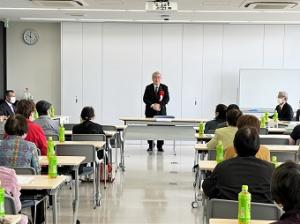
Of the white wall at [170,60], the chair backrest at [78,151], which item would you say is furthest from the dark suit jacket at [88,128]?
the white wall at [170,60]

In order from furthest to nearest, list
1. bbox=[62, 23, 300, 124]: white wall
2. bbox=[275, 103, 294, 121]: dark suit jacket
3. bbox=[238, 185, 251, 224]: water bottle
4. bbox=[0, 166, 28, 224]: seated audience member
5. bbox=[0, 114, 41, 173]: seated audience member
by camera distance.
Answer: bbox=[62, 23, 300, 124]: white wall → bbox=[275, 103, 294, 121]: dark suit jacket → bbox=[0, 114, 41, 173]: seated audience member → bbox=[0, 166, 28, 224]: seated audience member → bbox=[238, 185, 251, 224]: water bottle

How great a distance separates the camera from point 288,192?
208cm

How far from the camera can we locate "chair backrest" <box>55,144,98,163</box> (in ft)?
18.9

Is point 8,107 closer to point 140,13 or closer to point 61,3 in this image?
point 61,3

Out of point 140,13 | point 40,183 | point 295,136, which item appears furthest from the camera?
point 140,13

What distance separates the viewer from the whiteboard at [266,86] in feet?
40.0

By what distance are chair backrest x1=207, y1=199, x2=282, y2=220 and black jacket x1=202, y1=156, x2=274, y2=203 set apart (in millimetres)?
299

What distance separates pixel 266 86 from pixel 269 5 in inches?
135

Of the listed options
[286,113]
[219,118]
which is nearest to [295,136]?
[219,118]

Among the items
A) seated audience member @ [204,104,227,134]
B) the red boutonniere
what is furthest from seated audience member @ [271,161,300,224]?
the red boutonniere

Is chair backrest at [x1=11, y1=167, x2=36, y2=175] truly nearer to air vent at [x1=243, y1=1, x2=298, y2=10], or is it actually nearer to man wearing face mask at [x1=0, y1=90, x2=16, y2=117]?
man wearing face mask at [x1=0, y1=90, x2=16, y2=117]

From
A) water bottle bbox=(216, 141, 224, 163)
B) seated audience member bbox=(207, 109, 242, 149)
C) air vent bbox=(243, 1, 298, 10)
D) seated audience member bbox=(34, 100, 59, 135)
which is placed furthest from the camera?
air vent bbox=(243, 1, 298, 10)

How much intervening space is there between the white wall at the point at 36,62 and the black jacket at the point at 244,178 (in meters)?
10.1

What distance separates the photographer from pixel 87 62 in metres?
12.6
